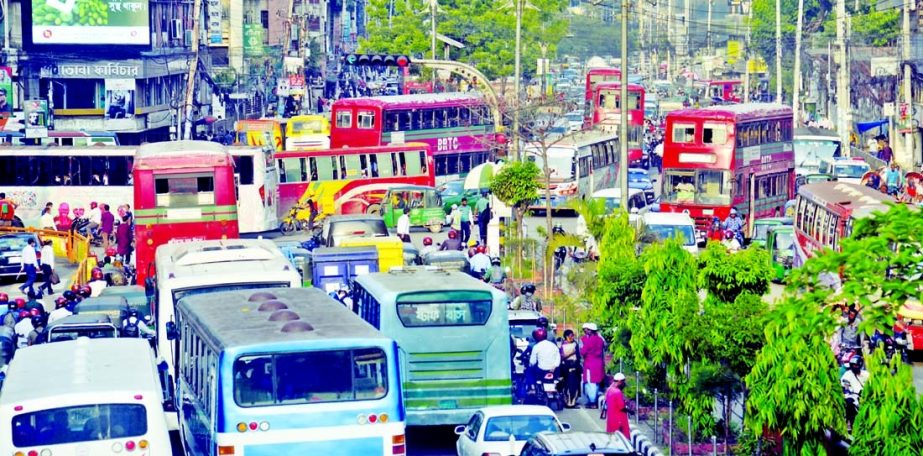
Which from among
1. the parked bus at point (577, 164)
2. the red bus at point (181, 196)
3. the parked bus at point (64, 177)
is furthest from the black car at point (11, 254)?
the parked bus at point (577, 164)

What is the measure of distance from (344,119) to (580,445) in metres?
43.1

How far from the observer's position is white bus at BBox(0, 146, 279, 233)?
47.4 m

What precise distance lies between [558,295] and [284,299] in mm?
12856

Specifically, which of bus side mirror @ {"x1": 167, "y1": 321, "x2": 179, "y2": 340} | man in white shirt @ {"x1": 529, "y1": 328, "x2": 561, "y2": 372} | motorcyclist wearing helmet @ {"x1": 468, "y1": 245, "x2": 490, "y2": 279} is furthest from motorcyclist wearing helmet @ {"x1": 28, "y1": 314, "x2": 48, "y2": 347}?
motorcyclist wearing helmet @ {"x1": 468, "y1": 245, "x2": 490, "y2": 279}

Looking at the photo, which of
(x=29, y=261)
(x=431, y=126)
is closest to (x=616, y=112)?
(x=431, y=126)

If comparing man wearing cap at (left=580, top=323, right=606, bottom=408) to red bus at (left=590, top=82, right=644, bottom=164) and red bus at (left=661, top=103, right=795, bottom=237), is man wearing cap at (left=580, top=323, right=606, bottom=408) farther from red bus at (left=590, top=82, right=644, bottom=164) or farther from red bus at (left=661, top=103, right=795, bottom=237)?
red bus at (left=590, top=82, right=644, bottom=164)

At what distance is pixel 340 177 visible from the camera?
170 ft

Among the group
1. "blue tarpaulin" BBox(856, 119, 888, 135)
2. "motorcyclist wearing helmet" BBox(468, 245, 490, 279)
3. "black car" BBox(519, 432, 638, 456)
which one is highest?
"blue tarpaulin" BBox(856, 119, 888, 135)

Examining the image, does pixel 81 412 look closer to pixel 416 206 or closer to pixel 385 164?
pixel 416 206

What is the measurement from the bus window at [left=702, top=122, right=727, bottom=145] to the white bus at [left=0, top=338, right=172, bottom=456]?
31.7 metres

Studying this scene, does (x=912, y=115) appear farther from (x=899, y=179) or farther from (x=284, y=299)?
(x=284, y=299)

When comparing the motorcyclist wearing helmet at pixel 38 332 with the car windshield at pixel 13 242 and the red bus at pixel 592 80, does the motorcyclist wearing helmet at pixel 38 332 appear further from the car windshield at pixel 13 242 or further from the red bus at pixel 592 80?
the red bus at pixel 592 80

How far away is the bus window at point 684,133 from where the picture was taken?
48219 mm

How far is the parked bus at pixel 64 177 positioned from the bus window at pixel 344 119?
38.6 feet
